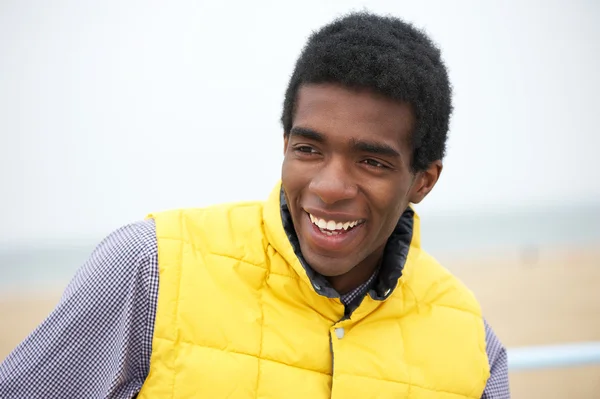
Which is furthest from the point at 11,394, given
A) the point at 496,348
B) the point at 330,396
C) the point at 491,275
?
the point at 491,275

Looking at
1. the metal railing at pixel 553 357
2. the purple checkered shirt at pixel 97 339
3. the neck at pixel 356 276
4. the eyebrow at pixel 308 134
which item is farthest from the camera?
the metal railing at pixel 553 357

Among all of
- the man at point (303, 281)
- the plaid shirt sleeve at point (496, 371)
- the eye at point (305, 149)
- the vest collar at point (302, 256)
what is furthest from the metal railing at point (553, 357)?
the eye at point (305, 149)

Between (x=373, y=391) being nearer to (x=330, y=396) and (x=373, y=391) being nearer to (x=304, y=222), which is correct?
(x=330, y=396)

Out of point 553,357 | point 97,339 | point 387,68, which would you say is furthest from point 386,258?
point 553,357

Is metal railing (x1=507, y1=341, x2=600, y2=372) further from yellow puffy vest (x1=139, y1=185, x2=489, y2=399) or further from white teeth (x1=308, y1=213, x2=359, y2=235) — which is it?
white teeth (x1=308, y1=213, x2=359, y2=235)

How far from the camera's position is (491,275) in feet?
28.7

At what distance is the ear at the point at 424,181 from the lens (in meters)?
1.64

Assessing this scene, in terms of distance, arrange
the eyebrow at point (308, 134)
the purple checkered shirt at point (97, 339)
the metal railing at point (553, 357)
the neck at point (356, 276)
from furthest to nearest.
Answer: the metal railing at point (553, 357), the neck at point (356, 276), the eyebrow at point (308, 134), the purple checkered shirt at point (97, 339)

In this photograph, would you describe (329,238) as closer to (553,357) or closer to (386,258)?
(386,258)

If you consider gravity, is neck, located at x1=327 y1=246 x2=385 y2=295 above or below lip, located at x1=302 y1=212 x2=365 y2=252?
below

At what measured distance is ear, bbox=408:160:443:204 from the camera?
5.37 feet

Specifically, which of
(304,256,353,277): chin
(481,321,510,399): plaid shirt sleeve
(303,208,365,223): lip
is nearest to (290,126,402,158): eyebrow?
(303,208,365,223): lip

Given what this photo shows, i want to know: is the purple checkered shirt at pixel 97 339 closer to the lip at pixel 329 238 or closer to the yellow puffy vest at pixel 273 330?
the yellow puffy vest at pixel 273 330

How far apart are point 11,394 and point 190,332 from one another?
39 centimetres
